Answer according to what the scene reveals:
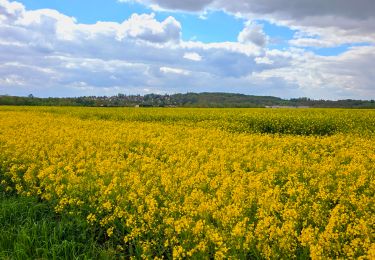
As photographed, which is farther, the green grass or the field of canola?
the green grass

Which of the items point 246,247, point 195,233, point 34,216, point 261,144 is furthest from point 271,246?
point 261,144

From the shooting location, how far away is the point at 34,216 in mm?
7965

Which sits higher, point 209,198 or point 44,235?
point 209,198

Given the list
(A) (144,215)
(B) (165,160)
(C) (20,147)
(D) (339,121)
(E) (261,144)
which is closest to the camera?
(A) (144,215)

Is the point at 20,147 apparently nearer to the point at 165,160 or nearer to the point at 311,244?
the point at 165,160

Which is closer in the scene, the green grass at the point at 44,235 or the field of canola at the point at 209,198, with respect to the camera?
the field of canola at the point at 209,198

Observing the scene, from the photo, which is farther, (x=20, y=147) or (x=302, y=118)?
(x=302, y=118)

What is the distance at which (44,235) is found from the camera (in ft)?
22.9

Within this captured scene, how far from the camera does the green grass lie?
6355 mm

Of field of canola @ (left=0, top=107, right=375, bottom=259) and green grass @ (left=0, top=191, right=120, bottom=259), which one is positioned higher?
field of canola @ (left=0, top=107, right=375, bottom=259)

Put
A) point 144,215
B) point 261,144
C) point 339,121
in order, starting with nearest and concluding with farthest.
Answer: point 144,215 < point 261,144 < point 339,121

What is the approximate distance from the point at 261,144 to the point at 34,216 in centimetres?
813

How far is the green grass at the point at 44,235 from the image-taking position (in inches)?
250

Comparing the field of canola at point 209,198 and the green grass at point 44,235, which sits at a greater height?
the field of canola at point 209,198
